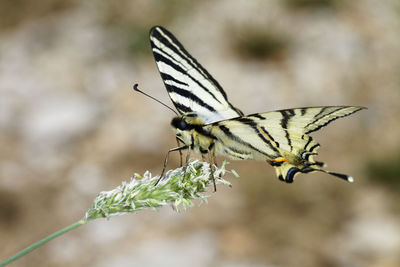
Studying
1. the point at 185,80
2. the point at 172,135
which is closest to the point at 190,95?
the point at 185,80

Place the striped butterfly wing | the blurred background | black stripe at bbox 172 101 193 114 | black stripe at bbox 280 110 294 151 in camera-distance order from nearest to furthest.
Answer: black stripe at bbox 280 110 294 151 → the striped butterfly wing → black stripe at bbox 172 101 193 114 → the blurred background

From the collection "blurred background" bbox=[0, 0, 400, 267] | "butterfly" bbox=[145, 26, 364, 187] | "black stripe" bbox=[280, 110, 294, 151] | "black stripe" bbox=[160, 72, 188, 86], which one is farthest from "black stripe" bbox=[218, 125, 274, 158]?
"blurred background" bbox=[0, 0, 400, 267]

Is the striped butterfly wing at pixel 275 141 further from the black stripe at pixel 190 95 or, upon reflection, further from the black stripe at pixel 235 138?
the black stripe at pixel 190 95

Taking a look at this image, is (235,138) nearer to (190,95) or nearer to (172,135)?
→ (190,95)

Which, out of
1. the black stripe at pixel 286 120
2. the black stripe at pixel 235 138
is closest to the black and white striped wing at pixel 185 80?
the black stripe at pixel 235 138

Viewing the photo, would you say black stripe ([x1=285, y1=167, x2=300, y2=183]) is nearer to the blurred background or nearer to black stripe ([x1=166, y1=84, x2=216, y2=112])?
black stripe ([x1=166, y1=84, x2=216, y2=112])

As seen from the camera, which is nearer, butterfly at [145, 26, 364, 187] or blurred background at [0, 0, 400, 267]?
butterfly at [145, 26, 364, 187]
